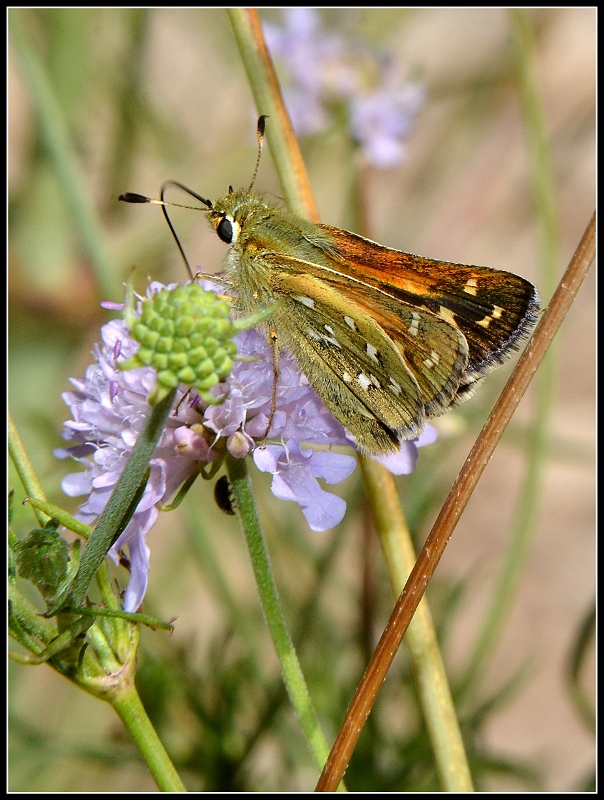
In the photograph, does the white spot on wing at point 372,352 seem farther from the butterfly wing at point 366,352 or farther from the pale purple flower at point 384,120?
the pale purple flower at point 384,120

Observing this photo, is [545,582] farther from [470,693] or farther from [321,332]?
[321,332]

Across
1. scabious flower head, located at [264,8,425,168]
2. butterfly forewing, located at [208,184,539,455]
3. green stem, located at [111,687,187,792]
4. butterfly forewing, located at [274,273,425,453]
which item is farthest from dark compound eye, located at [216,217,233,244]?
scabious flower head, located at [264,8,425,168]

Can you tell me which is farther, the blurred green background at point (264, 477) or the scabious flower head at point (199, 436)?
the blurred green background at point (264, 477)

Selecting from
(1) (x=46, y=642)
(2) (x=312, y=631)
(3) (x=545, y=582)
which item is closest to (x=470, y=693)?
(2) (x=312, y=631)

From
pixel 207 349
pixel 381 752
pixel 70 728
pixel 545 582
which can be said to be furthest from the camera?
pixel 545 582

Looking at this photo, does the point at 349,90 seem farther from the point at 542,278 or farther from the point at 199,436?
the point at 199,436

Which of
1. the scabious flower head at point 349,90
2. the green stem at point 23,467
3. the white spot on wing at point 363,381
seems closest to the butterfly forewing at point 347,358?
the white spot on wing at point 363,381
